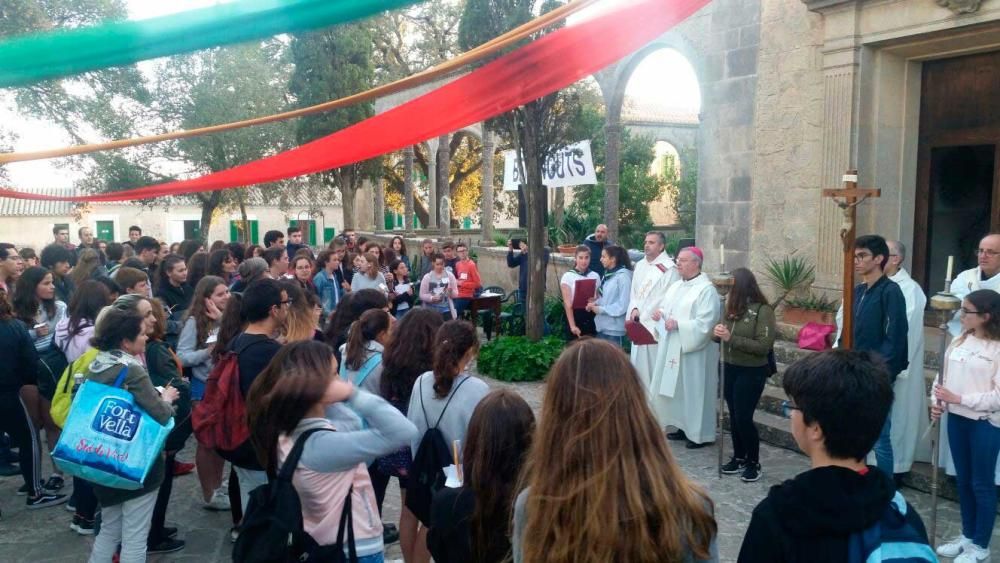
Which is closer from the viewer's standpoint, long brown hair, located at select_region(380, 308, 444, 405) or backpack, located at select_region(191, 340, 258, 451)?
long brown hair, located at select_region(380, 308, 444, 405)

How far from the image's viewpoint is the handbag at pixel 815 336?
714 cm

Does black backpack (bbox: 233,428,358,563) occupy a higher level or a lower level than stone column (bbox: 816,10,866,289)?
→ lower

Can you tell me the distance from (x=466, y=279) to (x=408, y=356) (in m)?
7.30

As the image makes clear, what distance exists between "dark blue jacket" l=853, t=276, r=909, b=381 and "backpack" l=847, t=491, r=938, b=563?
11.0ft

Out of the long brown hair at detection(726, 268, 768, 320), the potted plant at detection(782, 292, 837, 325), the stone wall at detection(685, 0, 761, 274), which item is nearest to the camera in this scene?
the long brown hair at detection(726, 268, 768, 320)

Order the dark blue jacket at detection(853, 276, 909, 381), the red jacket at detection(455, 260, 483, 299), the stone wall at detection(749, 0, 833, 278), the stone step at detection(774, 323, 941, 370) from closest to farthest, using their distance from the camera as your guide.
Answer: the dark blue jacket at detection(853, 276, 909, 381)
the stone step at detection(774, 323, 941, 370)
the stone wall at detection(749, 0, 833, 278)
the red jacket at detection(455, 260, 483, 299)

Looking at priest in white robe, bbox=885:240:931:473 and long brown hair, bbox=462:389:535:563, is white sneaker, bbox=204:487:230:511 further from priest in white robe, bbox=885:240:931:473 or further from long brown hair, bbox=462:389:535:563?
priest in white robe, bbox=885:240:931:473

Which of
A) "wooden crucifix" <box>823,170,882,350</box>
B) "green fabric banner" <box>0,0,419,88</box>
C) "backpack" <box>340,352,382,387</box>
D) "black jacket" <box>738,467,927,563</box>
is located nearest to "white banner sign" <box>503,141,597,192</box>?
"wooden crucifix" <box>823,170,882,350</box>

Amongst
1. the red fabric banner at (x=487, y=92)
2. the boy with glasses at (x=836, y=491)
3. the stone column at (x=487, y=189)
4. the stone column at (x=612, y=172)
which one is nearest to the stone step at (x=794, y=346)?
the red fabric banner at (x=487, y=92)

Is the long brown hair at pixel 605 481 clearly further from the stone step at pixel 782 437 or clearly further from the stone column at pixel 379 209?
the stone column at pixel 379 209

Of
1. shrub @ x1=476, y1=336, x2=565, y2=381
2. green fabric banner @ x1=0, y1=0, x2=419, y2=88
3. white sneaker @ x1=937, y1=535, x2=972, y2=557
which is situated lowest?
white sneaker @ x1=937, y1=535, x2=972, y2=557

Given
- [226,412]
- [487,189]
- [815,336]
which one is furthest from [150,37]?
[487,189]

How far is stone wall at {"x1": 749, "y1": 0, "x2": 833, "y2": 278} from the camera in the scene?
8039 millimetres

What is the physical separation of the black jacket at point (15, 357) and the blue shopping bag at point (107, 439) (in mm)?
1990
